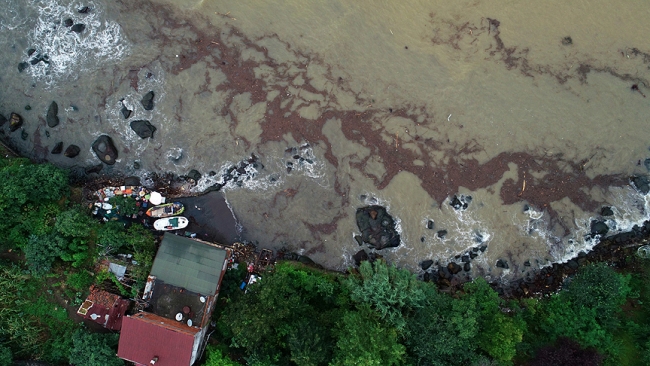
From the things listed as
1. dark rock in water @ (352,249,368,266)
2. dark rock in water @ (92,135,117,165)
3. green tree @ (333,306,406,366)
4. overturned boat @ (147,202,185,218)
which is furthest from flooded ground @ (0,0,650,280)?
green tree @ (333,306,406,366)

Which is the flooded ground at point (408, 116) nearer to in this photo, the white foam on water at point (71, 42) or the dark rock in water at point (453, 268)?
the dark rock in water at point (453, 268)

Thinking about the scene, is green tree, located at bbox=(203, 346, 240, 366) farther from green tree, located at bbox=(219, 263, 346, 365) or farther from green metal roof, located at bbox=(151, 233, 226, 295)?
green metal roof, located at bbox=(151, 233, 226, 295)

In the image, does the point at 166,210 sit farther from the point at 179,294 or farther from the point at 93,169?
the point at 93,169

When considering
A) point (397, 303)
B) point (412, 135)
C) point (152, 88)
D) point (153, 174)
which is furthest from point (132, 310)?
point (412, 135)

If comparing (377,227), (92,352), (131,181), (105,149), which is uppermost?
(105,149)

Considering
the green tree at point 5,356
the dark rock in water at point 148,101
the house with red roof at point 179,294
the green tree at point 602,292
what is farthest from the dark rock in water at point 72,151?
the green tree at point 602,292

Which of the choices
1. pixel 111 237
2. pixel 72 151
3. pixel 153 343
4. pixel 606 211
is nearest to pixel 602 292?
pixel 606 211
